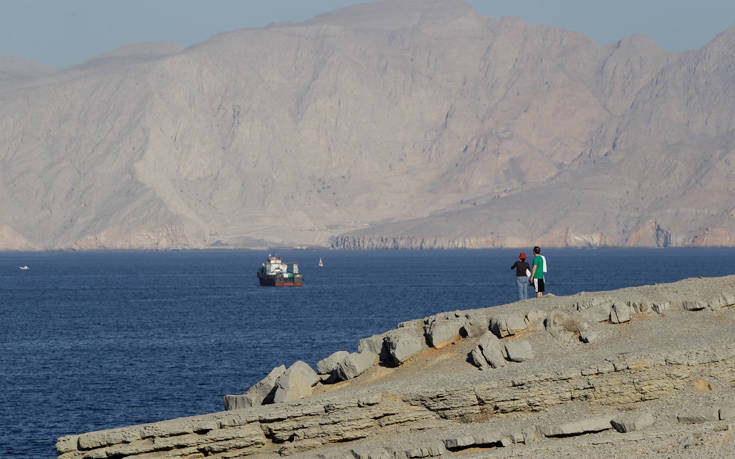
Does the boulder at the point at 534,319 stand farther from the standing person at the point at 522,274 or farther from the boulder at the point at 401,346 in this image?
the standing person at the point at 522,274

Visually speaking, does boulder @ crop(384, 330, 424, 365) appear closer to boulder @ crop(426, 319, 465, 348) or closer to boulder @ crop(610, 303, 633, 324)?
boulder @ crop(426, 319, 465, 348)

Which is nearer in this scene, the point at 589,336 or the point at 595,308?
the point at 589,336

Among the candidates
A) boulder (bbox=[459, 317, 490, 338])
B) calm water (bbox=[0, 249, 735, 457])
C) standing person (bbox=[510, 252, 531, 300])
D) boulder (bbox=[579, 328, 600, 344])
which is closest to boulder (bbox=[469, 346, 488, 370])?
boulder (bbox=[459, 317, 490, 338])

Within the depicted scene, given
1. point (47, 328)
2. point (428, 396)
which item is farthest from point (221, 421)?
point (47, 328)

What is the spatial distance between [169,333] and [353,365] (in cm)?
4780

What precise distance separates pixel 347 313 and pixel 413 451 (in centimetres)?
6680

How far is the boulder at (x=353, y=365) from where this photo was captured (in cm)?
3219

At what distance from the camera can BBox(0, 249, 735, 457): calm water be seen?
46.2 metres

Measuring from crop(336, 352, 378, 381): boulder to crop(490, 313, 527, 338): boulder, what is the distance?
3.86m

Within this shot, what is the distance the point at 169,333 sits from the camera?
78.0 m

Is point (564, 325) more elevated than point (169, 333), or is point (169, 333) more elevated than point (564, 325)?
point (169, 333)

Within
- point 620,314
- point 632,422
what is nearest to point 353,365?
point 620,314

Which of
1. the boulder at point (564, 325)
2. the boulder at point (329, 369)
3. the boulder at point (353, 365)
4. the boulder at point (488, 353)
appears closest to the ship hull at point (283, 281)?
the boulder at point (329, 369)

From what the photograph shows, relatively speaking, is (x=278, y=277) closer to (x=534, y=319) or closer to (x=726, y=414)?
(x=534, y=319)
